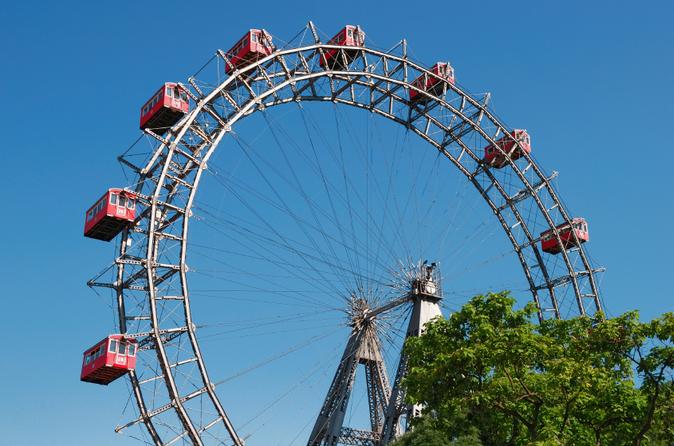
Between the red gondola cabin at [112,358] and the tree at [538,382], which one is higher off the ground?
the red gondola cabin at [112,358]

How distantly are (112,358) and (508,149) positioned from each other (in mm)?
25973

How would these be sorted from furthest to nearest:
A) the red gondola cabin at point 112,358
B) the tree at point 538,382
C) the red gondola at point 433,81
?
the red gondola at point 433,81, the red gondola cabin at point 112,358, the tree at point 538,382

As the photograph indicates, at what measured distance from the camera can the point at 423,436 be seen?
2788 centimetres

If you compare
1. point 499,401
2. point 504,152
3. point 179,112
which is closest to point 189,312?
point 179,112

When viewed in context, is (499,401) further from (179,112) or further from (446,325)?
(179,112)

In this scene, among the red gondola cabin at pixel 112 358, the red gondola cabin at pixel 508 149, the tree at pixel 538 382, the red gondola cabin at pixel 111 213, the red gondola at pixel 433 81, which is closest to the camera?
the tree at pixel 538 382

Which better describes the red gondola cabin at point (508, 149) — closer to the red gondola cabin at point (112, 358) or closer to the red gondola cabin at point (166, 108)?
the red gondola cabin at point (166, 108)

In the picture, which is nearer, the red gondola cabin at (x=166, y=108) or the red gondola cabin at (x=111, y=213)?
the red gondola cabin at (x=111, y=213)

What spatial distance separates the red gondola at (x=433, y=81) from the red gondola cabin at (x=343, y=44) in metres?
4.16

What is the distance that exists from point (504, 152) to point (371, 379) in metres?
15.1

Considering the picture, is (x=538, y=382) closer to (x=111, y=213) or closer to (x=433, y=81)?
(x=111, y=213)

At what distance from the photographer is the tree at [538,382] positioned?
25.4m

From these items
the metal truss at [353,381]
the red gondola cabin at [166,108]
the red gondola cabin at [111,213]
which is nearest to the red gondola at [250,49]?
the red gondola cabin at [166,108]

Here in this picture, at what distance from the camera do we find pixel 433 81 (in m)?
48.6
